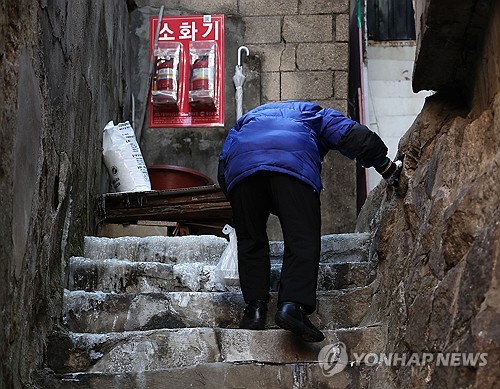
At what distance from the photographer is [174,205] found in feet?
→ 18.0

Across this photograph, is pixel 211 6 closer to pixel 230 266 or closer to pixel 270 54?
pixel 270 54

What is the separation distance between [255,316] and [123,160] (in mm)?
2178

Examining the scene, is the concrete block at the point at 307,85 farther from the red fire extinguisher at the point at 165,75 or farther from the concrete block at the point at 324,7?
the red fire extinguisher at the point at 165,75

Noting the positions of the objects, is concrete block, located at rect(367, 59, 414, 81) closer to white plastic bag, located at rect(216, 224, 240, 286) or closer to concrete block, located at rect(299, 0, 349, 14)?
concrete block, located at rect(299, 0, 349, 14)

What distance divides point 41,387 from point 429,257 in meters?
1.42

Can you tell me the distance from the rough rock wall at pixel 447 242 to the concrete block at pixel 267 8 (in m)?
3.34

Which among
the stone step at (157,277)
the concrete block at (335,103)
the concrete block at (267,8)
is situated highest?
the concrete block at (267,8)

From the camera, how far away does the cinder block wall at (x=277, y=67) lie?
670cm

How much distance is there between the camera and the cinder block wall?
670 cm

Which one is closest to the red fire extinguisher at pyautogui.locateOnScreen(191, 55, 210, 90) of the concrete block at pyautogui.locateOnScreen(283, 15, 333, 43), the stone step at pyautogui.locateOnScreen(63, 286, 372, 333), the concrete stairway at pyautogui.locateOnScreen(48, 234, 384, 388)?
the concrete block at pyautogui.locateOnScreen(283, 15, 333, 43)

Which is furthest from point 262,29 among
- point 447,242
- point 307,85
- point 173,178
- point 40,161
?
point 447,242

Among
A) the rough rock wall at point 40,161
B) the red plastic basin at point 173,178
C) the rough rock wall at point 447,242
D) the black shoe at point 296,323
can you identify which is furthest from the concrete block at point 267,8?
the black shoe at point 296,323

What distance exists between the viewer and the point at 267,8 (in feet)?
23.0

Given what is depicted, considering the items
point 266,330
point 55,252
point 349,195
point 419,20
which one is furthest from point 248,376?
point 349,195
